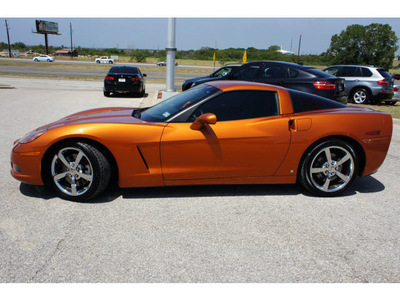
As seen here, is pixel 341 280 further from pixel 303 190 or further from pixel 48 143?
pixel 48 143

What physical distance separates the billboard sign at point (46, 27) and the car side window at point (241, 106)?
9807 cm

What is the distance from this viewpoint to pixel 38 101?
12.0 m

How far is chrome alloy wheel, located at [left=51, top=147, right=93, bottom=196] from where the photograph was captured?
12.3 feet

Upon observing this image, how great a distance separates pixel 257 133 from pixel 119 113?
6.08 ft

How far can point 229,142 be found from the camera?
3.86 metres

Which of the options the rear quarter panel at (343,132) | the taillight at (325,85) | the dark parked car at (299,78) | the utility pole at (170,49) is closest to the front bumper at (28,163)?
the rear quarter panel at (343,132)

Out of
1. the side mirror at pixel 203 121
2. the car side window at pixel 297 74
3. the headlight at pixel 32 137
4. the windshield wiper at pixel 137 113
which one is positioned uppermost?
the car side window at pixel 297 74

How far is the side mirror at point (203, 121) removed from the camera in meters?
3.65

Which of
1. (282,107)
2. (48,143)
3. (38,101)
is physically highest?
(282,107)

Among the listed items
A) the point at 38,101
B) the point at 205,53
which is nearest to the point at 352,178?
the point at 38,101

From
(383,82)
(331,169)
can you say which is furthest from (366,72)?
(331,169)

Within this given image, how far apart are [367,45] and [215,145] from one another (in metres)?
59.7

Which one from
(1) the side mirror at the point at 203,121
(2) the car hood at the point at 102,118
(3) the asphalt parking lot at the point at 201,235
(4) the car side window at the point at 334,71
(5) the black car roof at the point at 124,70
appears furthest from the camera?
(5) the black car roof at the point at 124,70

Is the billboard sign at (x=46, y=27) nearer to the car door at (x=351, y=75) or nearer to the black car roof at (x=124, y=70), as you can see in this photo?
the black car roof at (x=124, y=70)
